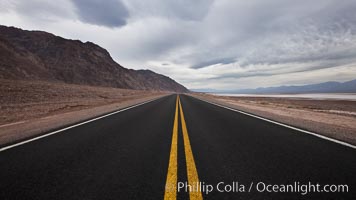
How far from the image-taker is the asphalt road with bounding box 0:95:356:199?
2510 millimetres

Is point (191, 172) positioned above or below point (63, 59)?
below

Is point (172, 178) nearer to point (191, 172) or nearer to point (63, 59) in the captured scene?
point (191, 172)

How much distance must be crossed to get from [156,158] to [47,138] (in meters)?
3.71

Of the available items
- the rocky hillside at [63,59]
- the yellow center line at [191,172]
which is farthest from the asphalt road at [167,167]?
the rocky hillside at [63,59]

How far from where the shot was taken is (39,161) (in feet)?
11.9

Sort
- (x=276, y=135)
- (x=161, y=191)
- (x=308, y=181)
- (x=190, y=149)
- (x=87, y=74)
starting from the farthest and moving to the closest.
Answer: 1. (x=87, y=74)
2. (x=276, y=135)
3. (x=190, y=149)
4. (x=308, y=181)
5. (x=161, y=191)

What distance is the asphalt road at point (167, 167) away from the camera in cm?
251

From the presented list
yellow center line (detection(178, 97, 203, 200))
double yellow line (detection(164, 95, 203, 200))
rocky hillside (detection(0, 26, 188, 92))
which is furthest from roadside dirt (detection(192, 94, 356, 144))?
rocky hillside (detection(0, 26, 188, 92))

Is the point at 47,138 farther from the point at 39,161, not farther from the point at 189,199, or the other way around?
the point at 189,199

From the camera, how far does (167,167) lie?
328 cm

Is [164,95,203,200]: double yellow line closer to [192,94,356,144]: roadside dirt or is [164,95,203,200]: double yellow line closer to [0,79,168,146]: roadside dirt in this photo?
[192,94,356,144]: roadside dirt

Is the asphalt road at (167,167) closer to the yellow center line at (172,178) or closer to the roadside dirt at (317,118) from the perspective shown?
the yellow center line at (172,178)

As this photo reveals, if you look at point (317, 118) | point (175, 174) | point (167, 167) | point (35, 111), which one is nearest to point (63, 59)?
point (35, 111)

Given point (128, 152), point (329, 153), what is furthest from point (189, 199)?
point (329, 153)
